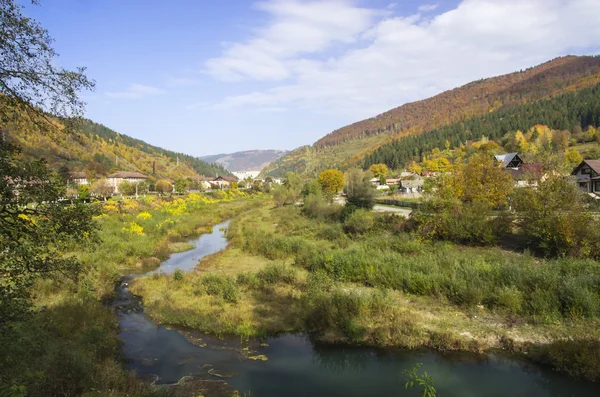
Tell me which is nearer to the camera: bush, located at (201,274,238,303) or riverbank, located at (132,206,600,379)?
riverbank, located at (132,206,600,379)

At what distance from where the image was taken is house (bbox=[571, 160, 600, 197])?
45.4 meters

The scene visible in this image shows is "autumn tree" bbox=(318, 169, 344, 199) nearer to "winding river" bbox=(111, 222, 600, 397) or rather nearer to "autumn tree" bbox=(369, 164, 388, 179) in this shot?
"autumn tree" bbox=(369, 164, 388, 179)

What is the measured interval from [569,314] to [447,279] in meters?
4.47

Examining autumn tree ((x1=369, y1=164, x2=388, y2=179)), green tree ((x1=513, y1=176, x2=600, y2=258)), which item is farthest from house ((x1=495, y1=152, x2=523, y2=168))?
autumn tree ((x1=369, y1=164, x2=388, y2=179))

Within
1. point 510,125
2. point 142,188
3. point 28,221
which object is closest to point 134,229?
point 28,221

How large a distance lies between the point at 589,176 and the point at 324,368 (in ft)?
171

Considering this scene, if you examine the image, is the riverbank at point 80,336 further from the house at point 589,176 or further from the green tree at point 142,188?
the green tree at point 142,188

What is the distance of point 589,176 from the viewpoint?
153 feet

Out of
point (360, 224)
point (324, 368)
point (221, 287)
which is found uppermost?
point (360, 224)

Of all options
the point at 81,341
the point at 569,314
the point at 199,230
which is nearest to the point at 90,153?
the point at 199,230

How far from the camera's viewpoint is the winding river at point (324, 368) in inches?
387

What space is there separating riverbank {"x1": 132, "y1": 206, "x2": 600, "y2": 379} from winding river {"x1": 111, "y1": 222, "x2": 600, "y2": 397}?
50 centimetres

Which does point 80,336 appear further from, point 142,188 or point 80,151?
point 80,151

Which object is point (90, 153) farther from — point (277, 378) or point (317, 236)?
point (277, 378)
